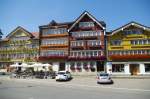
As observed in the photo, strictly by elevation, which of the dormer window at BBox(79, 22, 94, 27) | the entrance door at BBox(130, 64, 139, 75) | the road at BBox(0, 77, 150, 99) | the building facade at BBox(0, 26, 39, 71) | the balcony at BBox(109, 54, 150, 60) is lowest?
the road at BBox(0, 77, 150, 99)

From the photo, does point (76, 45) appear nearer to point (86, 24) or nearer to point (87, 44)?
point (87, 44)

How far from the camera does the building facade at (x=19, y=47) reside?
223 feet

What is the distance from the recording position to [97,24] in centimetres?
6016

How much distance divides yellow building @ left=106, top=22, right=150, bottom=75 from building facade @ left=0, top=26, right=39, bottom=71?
21.3m

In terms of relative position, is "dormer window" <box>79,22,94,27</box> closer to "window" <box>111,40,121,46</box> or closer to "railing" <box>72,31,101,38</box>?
"railing" <box>72,31,101,38</box>

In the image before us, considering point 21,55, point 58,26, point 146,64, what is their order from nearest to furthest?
1. point 146,64
2. point 58,26
3. point 21,55

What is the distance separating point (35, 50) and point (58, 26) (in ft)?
32.0

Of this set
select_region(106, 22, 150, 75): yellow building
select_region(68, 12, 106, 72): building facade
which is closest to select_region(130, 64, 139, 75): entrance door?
select_region(106, 22, 150, 75): yellow building

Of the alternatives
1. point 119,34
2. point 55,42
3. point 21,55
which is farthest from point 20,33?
point 119,34

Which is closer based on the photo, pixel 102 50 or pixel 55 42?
pixel 102 50

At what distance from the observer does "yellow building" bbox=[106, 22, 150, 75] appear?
55125mm

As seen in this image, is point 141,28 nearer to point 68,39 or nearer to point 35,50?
point 68,39

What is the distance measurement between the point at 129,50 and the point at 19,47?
3163cm

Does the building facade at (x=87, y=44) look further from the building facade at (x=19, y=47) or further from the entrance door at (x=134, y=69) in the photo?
the building facade at (x=19, y=47)
